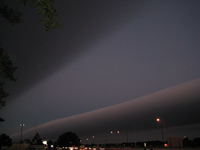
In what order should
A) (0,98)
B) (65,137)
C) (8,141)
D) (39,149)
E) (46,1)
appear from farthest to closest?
(65,137), (39,149), (8,141), (0,98), (46,1)

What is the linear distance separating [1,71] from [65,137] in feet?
500

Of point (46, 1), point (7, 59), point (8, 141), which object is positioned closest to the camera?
point (46, 1)

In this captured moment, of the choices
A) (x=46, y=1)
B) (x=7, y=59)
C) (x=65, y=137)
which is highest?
(x=46, y=1)

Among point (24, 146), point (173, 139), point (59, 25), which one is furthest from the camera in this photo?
point (24, 146)

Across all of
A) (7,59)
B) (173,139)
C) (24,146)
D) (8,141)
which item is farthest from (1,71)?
(24,146)

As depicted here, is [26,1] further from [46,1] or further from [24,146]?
[24,146]

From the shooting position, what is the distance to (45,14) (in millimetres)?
9062

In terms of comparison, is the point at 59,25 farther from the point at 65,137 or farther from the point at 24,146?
the point at 65,137

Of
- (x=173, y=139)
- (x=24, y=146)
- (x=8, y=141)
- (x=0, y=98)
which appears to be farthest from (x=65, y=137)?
(x=0, y=98)

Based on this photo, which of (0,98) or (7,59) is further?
(0,98)

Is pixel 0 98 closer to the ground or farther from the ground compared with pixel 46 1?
closer to the ground

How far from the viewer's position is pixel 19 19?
10742mm

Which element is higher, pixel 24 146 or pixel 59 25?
pixel 59 25

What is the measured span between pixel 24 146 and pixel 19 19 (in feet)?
235
